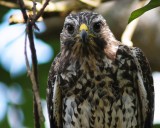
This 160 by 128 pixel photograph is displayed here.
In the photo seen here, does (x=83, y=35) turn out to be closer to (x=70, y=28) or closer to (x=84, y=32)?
(x=84, y=32)

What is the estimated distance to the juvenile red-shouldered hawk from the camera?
4070 mm

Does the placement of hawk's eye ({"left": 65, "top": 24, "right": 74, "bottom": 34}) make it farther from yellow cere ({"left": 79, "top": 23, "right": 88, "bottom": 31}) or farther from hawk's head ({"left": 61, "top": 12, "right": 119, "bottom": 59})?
yellow cere ({"left": 79, "top": 23, "right": 88, "bottom": 31})

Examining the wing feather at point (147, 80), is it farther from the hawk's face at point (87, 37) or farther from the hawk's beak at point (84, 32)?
the hawk's beak at point (84, 32)

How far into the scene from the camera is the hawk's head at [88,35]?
4012 millimetres

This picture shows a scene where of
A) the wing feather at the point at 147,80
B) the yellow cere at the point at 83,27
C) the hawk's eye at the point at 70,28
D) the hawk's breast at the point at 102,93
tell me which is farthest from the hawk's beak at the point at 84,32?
the wing feather at the point at 147,80

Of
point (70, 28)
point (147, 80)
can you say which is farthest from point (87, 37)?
point (147, 80)

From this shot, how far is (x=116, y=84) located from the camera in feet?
13.4

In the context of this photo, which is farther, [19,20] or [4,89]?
[4,89]

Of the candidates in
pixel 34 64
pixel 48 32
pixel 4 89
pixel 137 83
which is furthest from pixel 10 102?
pixel 34 64

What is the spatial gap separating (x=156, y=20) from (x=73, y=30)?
2.40 ft

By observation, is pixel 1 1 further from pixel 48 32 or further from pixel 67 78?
pixel 67 78

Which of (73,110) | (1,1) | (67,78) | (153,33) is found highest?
(1,1)

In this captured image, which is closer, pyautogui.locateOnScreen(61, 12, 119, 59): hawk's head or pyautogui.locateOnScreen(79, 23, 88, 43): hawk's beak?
pyautogui.locateOnScreen(79, 23, 88, 43): hawk's beak

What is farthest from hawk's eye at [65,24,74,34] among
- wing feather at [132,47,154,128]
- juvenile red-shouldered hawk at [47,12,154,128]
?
wing feather at [132,47,154,128]
